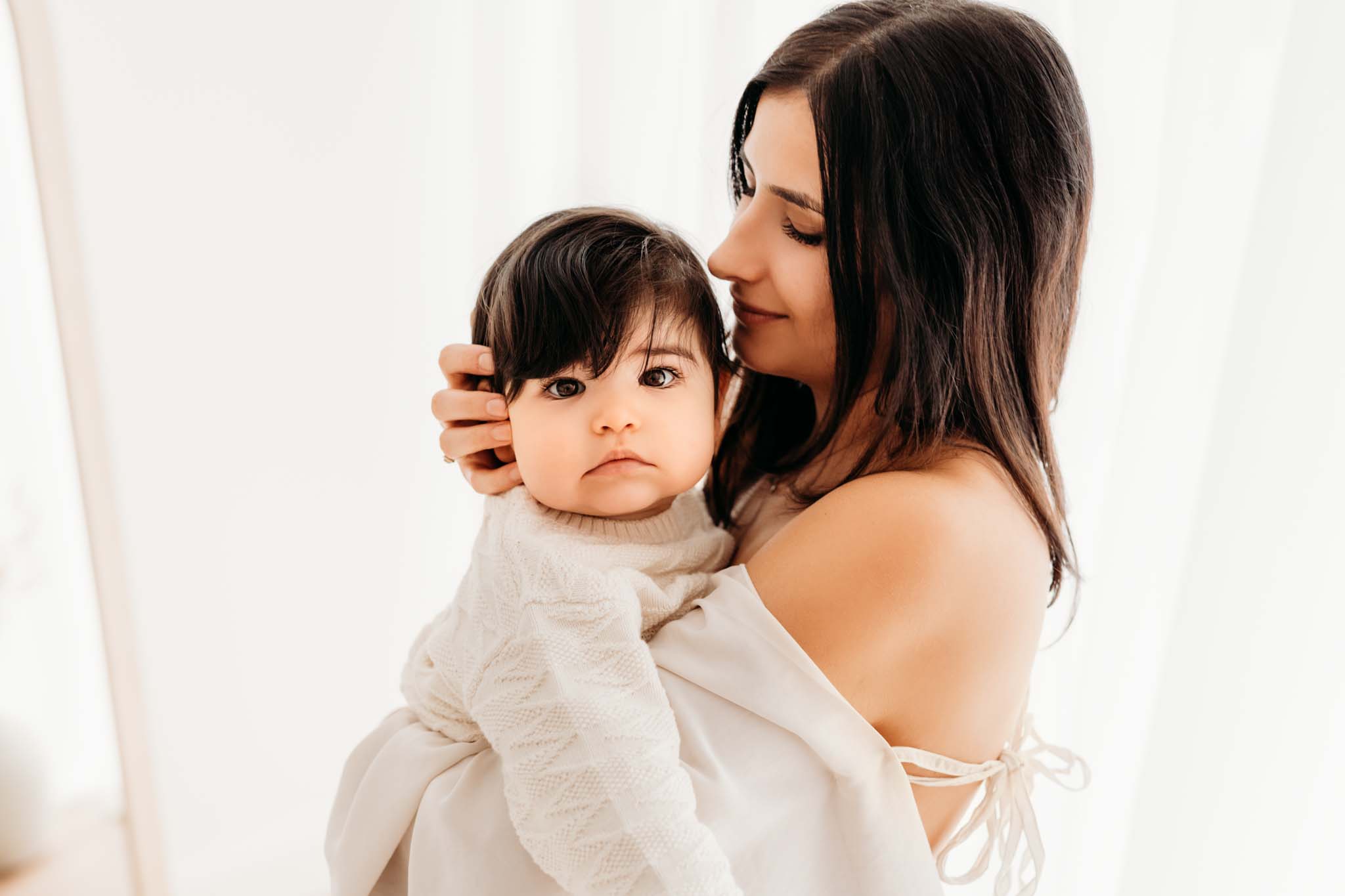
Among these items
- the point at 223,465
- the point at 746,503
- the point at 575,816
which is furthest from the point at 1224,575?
the point at 223,465

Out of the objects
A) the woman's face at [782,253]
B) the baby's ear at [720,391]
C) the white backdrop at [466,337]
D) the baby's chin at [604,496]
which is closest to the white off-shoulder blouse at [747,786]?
the baby's chin at [604,496]

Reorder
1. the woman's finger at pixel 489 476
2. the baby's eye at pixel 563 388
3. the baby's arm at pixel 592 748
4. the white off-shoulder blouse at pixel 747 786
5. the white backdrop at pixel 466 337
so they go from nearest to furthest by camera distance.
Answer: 1. the baby's arm at pixel 592 748
2. the white off-shoulder blouse at pixel 747 786
3. the baby's eye at pixel 563 388
4. the woman's finger at pixel 489 476
5. the white backdrop at pixel 466 337

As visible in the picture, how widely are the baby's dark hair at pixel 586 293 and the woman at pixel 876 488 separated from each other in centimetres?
8

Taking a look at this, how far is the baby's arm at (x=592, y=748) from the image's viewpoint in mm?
771

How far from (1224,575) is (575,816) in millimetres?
1183

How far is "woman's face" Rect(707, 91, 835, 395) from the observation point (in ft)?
3.49

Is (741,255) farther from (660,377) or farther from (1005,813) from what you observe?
(1005,813)

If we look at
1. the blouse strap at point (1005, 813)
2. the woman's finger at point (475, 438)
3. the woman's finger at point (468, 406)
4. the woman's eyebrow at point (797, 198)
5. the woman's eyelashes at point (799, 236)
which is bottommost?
the blouse strap at point (1005, 813)

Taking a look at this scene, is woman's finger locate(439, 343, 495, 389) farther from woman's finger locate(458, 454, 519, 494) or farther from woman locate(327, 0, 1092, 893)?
woman's finger locate(458, 454, 519, 494)

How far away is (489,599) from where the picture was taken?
92 centimetres

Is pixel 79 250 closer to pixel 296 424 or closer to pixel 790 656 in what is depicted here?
pixel 296 424

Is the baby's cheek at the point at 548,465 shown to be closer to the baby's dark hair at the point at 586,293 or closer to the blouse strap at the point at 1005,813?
the baby's dark hair at the point at 586,293

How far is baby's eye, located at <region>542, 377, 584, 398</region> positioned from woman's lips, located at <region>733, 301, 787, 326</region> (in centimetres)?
29

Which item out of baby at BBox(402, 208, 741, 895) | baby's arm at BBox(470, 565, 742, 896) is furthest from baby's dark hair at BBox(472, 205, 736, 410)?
baby's arm at BBox(470, 565, 742, 896)
